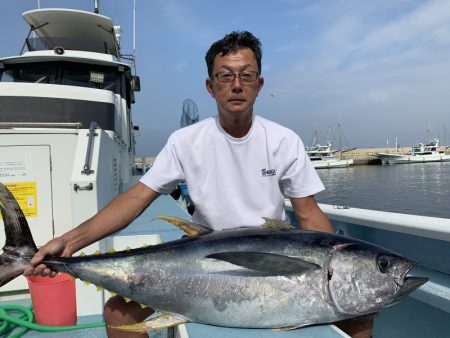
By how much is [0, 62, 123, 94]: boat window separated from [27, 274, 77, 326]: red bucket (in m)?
4.94

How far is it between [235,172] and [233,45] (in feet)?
2.49

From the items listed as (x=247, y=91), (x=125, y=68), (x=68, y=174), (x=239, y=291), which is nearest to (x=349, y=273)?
(x=239, y=291)

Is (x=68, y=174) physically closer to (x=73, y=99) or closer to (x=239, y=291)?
(x=73, y=99)

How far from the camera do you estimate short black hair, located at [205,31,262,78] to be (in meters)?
2.23

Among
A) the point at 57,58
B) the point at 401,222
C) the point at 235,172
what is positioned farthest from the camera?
the point at 57,58

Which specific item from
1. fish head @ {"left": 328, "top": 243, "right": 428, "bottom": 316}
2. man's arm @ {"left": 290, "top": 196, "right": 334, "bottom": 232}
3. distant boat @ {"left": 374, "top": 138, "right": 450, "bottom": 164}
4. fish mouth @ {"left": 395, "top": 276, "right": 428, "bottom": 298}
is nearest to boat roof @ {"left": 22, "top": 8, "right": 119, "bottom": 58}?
man's arm @ {"left": 290, "top": 196, "right": 334, "bottom": 232}

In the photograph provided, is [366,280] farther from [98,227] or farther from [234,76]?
[98,227]

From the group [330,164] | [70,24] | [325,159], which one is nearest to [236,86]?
[70,24]

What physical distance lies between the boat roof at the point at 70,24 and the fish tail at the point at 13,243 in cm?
693

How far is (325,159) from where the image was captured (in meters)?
64.2

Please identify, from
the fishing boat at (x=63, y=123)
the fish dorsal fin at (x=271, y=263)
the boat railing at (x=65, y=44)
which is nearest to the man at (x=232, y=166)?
the fish dorsal fin at (x=271, y=263)

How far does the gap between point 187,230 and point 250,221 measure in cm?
42

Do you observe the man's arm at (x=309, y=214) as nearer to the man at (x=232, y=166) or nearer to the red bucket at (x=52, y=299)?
the man at (x=232, y=166)

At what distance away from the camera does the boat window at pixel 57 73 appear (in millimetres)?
6941
